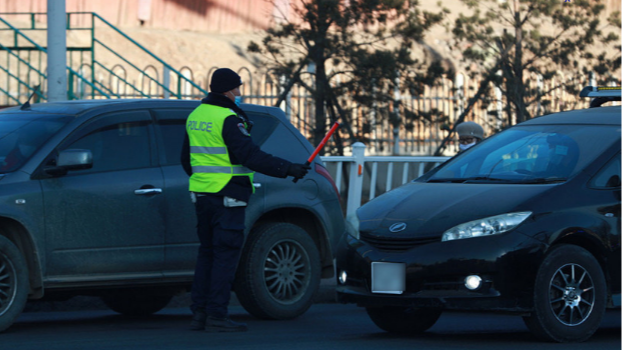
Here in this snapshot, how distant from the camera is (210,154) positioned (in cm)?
705

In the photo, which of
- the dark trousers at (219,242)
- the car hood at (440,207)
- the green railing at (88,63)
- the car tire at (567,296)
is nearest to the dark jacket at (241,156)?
the dark trousers at (219,242)

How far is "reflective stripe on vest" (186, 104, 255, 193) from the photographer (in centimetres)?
702

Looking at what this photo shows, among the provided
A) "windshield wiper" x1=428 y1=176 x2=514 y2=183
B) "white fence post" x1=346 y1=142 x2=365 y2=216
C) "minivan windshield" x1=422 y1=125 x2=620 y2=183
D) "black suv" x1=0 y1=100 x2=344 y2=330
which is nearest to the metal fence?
"white fence post" x1=346 y1=142 x2=365 y2=216

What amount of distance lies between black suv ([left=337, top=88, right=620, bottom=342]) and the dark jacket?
25.6 inches

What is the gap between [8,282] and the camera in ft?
22.3

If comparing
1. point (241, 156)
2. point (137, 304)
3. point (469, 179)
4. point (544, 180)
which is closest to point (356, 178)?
point (137, 304)

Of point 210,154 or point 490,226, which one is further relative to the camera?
point 210,154

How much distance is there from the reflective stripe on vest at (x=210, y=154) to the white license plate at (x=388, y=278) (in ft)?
3.85

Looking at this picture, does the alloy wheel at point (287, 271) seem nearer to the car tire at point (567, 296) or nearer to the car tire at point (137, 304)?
the car tire at point (137, 304)

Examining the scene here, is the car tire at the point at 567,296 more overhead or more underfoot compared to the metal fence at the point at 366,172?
more underfoot

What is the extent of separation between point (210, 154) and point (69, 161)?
→ 0.93 metres

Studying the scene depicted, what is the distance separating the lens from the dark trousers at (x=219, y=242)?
277 inches

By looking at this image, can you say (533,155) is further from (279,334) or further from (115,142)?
(115,142)

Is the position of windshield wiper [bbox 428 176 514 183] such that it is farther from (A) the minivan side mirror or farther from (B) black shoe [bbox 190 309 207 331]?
A: (A) the minivan side mirror
